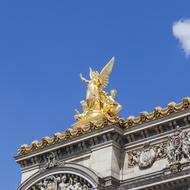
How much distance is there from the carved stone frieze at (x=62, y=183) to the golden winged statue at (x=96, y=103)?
2912 millimetres

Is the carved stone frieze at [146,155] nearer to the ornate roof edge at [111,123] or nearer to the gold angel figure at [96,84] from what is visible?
the ornate roof edge at [111,123]

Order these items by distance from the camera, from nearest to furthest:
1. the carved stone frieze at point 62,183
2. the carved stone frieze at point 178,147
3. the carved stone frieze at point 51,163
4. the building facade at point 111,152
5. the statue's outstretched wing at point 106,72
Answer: the carved stone frieze at point 178,147, the building facade at point 111,152, the carved stone frieze at point 62,183, the carved stone frieze at point 51,163, the statue's outstretched wing at point 106,72

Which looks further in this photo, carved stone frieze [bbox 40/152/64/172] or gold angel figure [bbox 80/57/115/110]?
gold angel figure [bbox 80/57/115/110]

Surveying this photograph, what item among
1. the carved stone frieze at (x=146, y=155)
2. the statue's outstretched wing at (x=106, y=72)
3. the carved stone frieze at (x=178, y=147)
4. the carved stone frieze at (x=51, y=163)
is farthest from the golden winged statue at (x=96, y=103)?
the carved stone frieze at (x=178, y=147)

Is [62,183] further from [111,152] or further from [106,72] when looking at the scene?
[106,72]

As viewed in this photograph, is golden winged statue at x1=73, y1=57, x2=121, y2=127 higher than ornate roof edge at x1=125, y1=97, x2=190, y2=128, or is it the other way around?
golden winged statue at x1=73, y1=57, x2=121, y2=127

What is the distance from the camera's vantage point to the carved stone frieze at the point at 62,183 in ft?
106

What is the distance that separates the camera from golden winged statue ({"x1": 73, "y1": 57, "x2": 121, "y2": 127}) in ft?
113

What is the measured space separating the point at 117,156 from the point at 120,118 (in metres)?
1.81

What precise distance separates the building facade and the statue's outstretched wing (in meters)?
0.05

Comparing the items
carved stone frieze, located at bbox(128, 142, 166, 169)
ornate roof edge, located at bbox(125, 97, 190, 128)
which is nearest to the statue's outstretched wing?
ornate roof edge, located at bbox(125, 97, 190, 128)

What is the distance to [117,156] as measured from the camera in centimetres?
3247

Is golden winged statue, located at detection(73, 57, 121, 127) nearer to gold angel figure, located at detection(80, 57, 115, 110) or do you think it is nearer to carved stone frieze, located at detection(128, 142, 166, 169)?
gold angel figure, located at detection(80, 57, 115, 110)

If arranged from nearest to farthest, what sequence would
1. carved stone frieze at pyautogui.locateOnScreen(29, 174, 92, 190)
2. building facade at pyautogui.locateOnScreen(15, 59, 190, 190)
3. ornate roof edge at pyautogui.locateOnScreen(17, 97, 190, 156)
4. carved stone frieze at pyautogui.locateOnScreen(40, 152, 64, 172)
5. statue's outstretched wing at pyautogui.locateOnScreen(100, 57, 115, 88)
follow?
building facade at pyautogui.locateOnScreen(15, 59, 190, 190) < ornate roof edge at pyautogui.locateOnScreen(17, 97, 190, 156) < carved stone frieze at pyautogui.locateOnScreen(29, 174, 92, 190) < carved stone frieze at pyautogui.locateOnScreen(40, 152, 64, 172) < statue's outstretched wing at pyautogui.locateOnScreen(100, 57, 115, 88)
